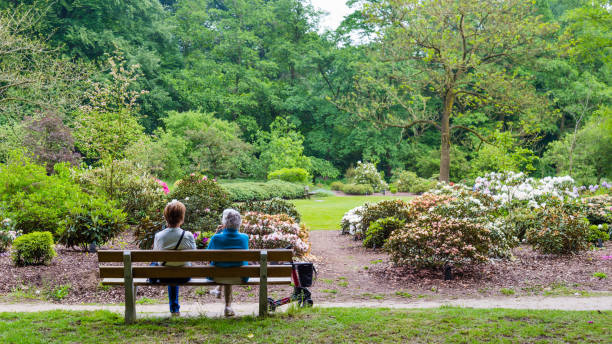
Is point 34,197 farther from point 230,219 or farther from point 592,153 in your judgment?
point 592,153

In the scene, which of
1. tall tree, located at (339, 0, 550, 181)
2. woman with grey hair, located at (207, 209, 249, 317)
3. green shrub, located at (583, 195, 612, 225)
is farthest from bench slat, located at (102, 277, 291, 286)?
tall tree, located at (339, 0, 550, 181)

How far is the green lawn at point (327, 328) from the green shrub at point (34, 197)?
14.1 ft

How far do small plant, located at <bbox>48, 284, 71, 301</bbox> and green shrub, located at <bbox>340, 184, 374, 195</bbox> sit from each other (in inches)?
783

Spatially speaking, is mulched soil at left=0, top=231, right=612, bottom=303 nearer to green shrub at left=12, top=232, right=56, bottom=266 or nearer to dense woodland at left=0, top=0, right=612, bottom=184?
green shrub at left=12, top=232, right=56, bottom=266

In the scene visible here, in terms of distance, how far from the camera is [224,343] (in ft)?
12.4

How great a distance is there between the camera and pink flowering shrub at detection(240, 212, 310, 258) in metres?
7.84

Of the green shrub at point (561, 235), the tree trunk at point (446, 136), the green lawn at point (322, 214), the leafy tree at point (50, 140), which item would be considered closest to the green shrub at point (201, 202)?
the green lawn at point (322, 214)

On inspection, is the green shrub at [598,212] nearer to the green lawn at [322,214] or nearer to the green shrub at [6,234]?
the green lawn at [322,214]

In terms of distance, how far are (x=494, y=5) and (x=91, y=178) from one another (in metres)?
14.4

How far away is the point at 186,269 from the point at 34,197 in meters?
5.76

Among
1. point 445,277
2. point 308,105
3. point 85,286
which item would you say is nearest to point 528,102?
point 445,277

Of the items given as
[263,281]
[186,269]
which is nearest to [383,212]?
[263,281]

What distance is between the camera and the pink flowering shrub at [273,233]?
7.84m

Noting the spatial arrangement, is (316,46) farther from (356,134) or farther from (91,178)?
(91,178)
